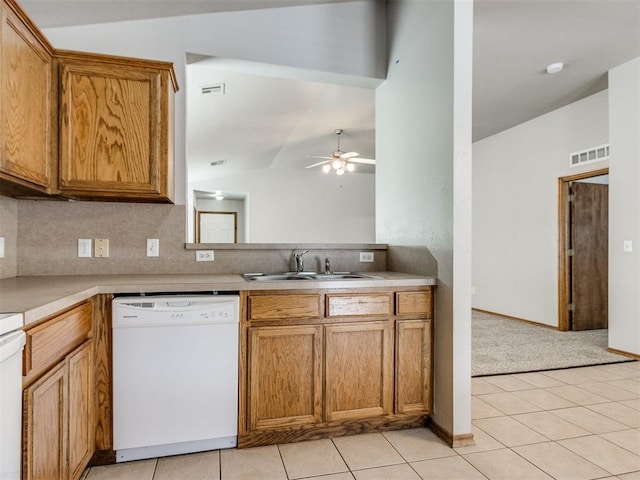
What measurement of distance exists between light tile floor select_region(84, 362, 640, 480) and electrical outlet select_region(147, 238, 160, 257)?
1.20 meters

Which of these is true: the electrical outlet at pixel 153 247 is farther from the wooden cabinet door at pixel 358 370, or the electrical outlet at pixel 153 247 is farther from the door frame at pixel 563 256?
the door frame at pixel 563 256

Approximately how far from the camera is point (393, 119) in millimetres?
2832

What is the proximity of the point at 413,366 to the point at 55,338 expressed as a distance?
5.92 ft

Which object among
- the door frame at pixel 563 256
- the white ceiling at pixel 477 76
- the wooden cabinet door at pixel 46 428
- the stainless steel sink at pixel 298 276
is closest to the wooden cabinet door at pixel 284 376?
the stainless steel sink at pixel 298 276

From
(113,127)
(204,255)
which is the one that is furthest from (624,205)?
(113,127)

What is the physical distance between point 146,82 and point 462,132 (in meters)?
1.83

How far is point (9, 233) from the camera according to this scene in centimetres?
218

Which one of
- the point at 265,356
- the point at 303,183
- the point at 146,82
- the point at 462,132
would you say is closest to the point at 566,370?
the point at 462,132

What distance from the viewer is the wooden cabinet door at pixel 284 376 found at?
2010 mm

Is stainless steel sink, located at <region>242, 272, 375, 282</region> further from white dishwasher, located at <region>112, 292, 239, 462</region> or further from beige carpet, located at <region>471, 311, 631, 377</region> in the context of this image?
beige carpet, located at <region>471, 311, 631, 377</region>

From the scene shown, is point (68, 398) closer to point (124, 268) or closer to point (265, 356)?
point (265, 356)

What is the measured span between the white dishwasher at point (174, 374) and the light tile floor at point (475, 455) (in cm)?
13

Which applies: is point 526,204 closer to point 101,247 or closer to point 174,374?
point 174,374

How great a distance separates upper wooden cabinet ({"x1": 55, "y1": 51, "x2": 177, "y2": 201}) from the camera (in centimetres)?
202
